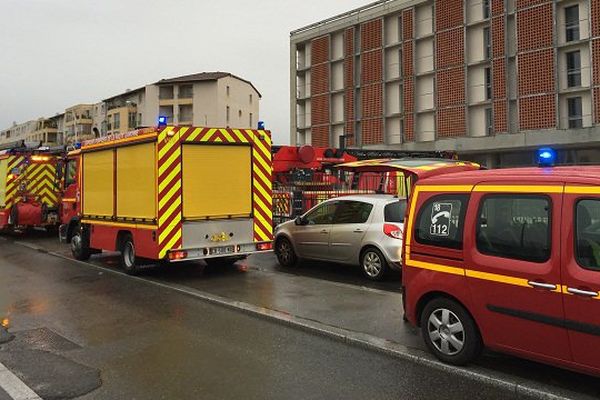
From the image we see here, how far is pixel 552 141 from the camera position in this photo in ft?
119

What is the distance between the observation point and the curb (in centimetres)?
438

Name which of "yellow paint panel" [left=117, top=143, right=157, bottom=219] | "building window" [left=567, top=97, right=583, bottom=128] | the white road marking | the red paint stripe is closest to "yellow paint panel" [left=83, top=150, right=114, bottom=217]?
"yellow paint panel" [left=117, top=143, right=157, bottom=219]

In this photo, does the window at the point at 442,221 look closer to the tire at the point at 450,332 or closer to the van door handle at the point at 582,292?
the tire at the point at 450,332

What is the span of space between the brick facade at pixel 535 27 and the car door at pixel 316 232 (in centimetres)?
3210

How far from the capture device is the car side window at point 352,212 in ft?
32.3

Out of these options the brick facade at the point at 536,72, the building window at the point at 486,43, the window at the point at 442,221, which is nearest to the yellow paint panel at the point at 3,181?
→ the window at the point at 442,221

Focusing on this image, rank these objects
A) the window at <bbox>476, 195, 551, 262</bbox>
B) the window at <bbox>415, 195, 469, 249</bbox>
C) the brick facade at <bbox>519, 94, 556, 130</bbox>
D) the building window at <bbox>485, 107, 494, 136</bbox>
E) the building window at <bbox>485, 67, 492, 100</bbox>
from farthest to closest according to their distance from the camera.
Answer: the building window at <bbox>485, 67, 492, 100</bbox> → the building window at <bbox>485, 107, 494, 136</bbox> → the brick facade at <bbox>519, 94, 556, 130</bbox> → the window at <bbox>415, 195, 469, 249</bbox> → the window at <bbox>476, 195, 551, 262</bbox>

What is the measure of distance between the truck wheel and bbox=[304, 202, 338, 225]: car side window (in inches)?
132

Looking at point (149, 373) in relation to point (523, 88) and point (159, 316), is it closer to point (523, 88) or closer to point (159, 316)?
point (159, 316)

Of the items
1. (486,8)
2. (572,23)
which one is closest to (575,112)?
(572,23)

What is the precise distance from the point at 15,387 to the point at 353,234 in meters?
6.24

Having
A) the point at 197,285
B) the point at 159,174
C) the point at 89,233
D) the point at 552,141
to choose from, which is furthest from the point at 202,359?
the point at 552,141

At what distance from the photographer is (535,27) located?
37.2 metres

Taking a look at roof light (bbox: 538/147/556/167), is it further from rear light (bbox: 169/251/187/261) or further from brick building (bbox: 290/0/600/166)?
brick building (bbox: 290/0/600/166)
